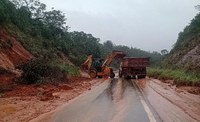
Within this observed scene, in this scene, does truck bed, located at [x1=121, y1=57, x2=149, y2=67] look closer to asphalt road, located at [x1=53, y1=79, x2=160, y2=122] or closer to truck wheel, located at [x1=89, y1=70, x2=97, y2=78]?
truck wheel, located at [x1=89, y1=70, x2=97, y2=78]

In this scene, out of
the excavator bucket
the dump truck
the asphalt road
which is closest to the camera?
the asphalt road

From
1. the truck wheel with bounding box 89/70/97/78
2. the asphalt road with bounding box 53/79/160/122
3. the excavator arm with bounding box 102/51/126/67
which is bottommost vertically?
the asphalt road with bounding box 53/79/160/122

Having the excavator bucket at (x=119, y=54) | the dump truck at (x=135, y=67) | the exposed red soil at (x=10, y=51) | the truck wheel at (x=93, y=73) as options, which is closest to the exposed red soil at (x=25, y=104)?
the exposed red soil at (x=10, y=51)

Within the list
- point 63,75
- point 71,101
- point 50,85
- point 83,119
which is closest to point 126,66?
point 63,75

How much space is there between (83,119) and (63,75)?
1707 centimetres

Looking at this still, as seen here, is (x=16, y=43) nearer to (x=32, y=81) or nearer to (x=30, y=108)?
(x=32, y=81)

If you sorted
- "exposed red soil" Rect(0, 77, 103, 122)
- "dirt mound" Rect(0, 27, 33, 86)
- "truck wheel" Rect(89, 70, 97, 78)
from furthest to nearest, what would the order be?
"truck wheel" Rect(89, 70, 97, 78), "dirt mound" Rect(0, 27, 33, 86), "exposed red soil" Rect(0, 77, 103, 122)

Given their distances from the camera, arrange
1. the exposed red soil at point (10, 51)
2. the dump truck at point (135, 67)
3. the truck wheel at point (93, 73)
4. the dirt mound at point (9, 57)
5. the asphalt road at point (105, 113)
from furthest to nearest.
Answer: the truck wheel at point (93, 73) → the dump truck at point (135, 67) → the exposed red soil at point (10, 51) → the dirt mound at point (9, 57) → the asphalt road at point (105, 113)

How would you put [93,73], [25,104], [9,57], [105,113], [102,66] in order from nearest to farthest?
[105,113], [25,104], [9,57], [93,73], [102,66]

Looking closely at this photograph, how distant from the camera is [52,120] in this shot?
1055 centimetres

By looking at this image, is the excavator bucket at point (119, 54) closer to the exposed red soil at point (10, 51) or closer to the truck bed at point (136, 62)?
the truck bed at point (136, 62)

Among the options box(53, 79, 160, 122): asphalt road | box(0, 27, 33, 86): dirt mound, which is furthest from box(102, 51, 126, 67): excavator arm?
box(53, 79, 160, 122): asphalt road

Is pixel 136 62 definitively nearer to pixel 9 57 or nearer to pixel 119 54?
pixel 119 54

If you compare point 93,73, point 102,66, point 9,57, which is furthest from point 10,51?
point 102,66
